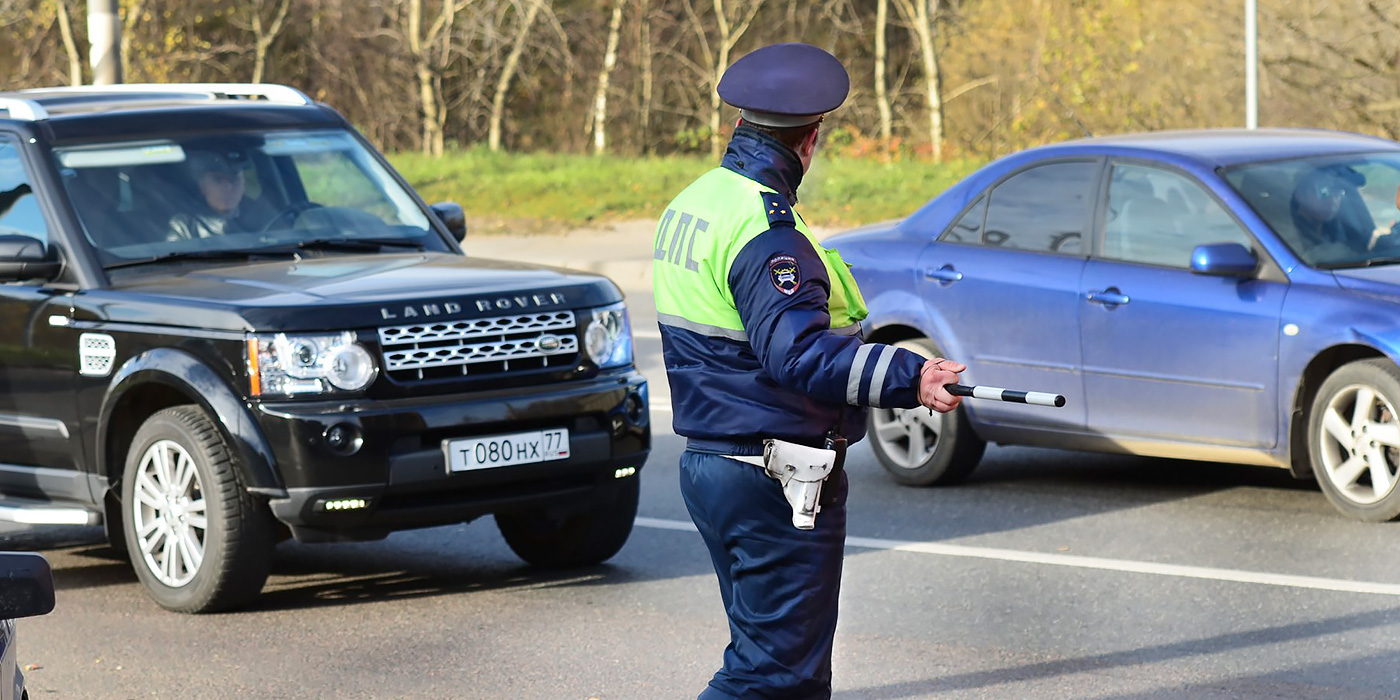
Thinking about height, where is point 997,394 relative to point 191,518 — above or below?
above

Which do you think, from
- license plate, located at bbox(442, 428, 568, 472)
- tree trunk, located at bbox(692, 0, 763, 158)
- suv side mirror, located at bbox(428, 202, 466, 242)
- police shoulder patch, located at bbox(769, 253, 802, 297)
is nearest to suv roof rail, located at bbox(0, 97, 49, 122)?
suv side mirror, located at bbox(428, 202, 466, 242)

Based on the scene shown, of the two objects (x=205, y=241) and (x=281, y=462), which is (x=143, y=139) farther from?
(x=281, y=462)

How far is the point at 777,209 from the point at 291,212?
14.1 feet

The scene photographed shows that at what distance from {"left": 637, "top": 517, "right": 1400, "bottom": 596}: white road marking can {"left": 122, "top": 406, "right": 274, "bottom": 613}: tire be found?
2075mm

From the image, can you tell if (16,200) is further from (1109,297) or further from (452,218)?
(1109,297)

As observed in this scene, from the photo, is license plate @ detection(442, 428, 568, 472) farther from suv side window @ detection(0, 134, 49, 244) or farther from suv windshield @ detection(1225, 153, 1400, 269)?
suv windshield @ detection(1225, 153, 1400, 269)

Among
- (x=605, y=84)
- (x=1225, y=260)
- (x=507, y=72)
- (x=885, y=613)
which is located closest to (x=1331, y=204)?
(x=1225, y=260)

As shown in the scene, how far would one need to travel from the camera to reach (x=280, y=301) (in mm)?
6484

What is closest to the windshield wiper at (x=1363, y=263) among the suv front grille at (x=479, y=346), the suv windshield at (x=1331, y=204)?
the suv windshield at (x=1331, y=204)

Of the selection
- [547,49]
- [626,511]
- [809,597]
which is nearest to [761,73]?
[809,597]

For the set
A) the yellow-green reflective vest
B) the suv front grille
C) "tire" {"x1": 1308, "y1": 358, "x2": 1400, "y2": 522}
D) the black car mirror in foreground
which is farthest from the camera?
"tire" {"x1": 1308, "y1": 358, "x2": 1400, "y2": 522}

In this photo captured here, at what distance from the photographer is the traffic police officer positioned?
12.4ft

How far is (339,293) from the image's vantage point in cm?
659

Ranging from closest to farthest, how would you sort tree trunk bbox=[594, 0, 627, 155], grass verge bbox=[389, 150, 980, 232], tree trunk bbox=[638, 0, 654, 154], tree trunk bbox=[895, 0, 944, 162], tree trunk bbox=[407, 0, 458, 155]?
grass verge bbox=[389, 150, 980, 232] → tree trunk bbox=[895, 0, 944, 162] → tree trunk bbox=[407, 0, 458, 155] → tree trunk bbox=[594, 0, 627, 155] → tree trunk bbox=[638, 0, 654, 154]
